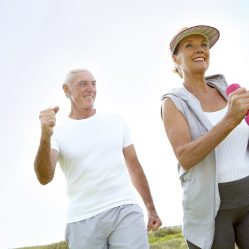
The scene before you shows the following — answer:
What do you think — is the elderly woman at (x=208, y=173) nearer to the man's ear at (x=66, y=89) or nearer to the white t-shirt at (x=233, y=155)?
the white t-shirt at (x=233, y=155)

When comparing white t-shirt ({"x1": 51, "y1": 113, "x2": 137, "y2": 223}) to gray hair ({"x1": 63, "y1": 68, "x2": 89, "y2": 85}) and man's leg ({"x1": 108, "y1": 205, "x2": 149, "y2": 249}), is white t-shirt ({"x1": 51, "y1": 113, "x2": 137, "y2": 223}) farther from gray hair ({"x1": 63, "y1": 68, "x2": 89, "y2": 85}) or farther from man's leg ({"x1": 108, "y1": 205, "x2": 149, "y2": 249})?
gray hair ({"x1": 63, "y1": 68, "x2": 89, "y2": 85})

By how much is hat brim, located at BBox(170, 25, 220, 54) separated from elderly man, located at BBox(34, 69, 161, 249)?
4.36ft

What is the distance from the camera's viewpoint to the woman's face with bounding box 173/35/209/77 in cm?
372

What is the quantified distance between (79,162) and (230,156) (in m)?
2.02

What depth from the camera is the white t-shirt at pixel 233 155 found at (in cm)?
342

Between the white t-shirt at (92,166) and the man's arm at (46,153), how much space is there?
202 millimetres

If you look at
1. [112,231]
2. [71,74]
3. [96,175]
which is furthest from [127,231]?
[71,74]

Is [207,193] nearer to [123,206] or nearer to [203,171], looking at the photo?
[203,171]

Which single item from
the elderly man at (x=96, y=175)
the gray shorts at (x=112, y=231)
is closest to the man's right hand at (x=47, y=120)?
the elderly man at (x=96, y=175)

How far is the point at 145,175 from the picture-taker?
18.2ft

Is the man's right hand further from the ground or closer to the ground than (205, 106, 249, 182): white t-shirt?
further from the ground

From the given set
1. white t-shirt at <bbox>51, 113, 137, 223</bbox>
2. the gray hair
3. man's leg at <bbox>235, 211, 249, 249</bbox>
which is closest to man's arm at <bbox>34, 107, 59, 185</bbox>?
white t-shirt at <bbox>51, 113, 137, 223</bbox>

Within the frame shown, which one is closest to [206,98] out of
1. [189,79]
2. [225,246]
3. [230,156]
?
[189,79]

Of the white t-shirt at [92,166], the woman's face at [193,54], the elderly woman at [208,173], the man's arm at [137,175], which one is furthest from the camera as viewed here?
the man's arm at [137,175]
